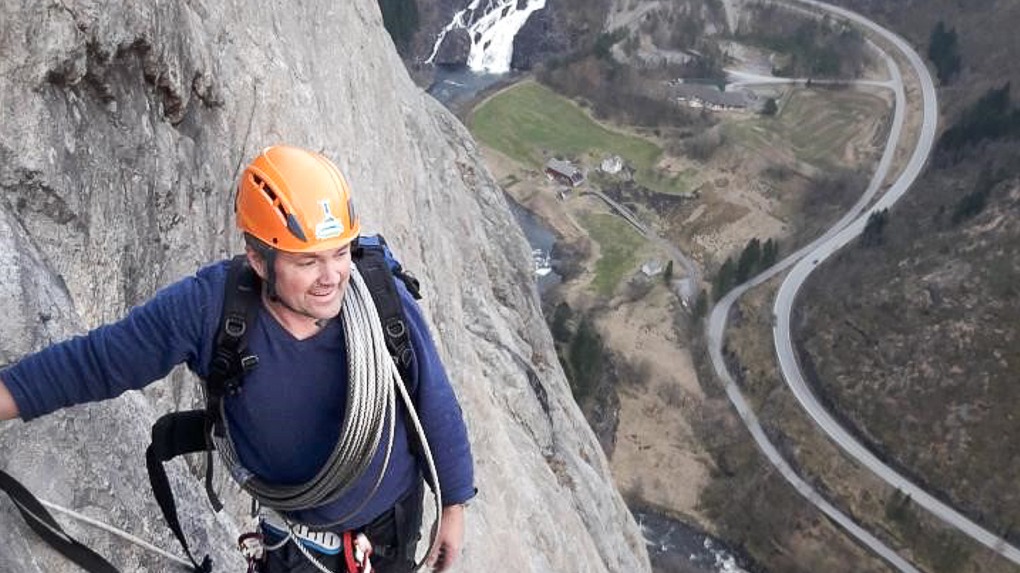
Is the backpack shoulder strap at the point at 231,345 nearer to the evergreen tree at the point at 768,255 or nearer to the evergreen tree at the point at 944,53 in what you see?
the evergreen tree at the point at 768,255

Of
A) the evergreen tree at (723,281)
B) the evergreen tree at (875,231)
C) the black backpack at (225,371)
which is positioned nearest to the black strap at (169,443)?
the black backpack at (225,371)

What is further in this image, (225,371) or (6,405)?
(225,371)

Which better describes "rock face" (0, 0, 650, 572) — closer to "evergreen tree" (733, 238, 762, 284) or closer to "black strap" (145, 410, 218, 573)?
"black strap" (145, 410, 218, 573)

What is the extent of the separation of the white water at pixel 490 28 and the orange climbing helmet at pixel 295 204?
10384cm

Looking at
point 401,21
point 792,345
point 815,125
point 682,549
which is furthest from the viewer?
point 401,21

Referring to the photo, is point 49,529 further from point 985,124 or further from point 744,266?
point 985,124

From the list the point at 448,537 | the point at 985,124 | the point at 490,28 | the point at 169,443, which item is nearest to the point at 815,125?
the point at 985,124

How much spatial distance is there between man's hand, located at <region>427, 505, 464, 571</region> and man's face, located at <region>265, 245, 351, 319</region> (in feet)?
5.30

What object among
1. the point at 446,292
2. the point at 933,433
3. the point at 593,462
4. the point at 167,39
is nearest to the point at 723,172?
the point at 933,433

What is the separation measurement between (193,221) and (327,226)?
509cm

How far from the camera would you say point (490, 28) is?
111000 mm

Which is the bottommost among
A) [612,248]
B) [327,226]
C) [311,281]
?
[612,248]

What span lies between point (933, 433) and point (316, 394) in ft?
193

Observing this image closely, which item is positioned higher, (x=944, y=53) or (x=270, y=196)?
(x=270, y=196)
